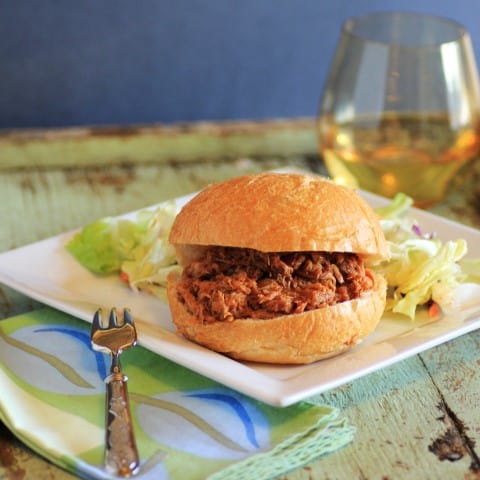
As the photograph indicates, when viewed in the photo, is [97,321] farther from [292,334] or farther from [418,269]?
[418,269]

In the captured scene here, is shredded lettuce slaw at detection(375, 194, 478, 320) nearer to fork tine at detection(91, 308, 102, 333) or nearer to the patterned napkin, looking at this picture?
the patterned napkin

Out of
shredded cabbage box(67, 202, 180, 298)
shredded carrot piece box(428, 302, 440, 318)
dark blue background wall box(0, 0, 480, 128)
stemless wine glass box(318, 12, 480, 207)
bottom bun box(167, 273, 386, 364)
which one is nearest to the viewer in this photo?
bottom bun box(167, 273, 386, 364)

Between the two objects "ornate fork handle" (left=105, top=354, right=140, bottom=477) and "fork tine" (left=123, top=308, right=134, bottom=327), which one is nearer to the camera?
"ornate fork handle" (left=105, top=354, right=140, bottom=477)

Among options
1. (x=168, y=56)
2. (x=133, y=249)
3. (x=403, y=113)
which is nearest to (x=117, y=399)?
(x=133, y=249)

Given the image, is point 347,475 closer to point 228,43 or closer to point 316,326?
point 316,326

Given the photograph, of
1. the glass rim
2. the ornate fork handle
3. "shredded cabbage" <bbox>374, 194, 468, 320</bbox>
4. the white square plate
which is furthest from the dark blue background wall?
the ornate fork handle
